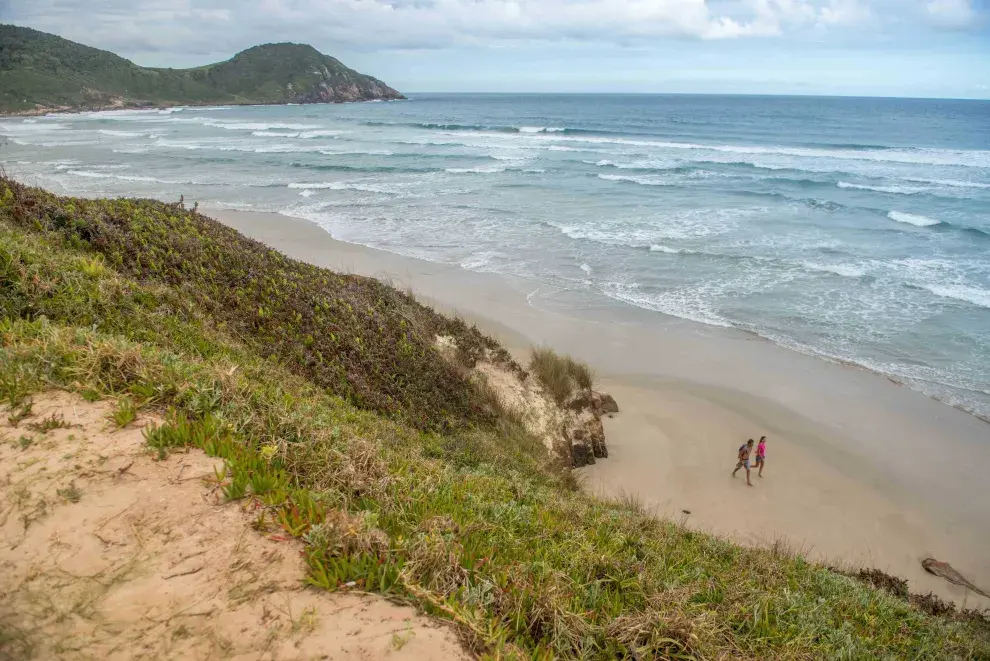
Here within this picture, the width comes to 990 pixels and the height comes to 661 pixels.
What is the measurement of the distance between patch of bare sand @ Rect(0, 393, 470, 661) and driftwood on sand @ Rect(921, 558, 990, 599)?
9.39m

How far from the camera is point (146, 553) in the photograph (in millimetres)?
3242

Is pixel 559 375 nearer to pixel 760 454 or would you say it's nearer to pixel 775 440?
pixel 760 454

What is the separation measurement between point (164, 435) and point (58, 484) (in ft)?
2.25

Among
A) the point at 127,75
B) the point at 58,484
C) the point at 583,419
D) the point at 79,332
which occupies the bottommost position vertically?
the point at 583,419

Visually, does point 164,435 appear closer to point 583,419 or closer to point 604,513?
point 604,513

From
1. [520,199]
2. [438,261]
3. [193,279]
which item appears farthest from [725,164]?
[193,279]

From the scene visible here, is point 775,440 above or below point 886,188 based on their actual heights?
below

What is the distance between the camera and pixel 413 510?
4.05m

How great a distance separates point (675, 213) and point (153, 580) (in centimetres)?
2870

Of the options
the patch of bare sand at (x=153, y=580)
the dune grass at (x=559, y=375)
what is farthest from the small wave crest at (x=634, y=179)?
the patch of bare sand at (x=153, y=580)

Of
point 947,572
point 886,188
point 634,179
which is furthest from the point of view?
point 634,179

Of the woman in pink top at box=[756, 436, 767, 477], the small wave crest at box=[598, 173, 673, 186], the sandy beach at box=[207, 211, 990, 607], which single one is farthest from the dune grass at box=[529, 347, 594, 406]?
the small wave crest at box=[598, 173, 673, 186]

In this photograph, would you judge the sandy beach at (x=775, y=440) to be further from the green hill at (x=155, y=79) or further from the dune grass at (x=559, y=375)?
the green hill at (x=155, y=79)

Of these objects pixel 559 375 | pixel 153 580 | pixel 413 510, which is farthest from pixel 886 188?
pixel 153 580
